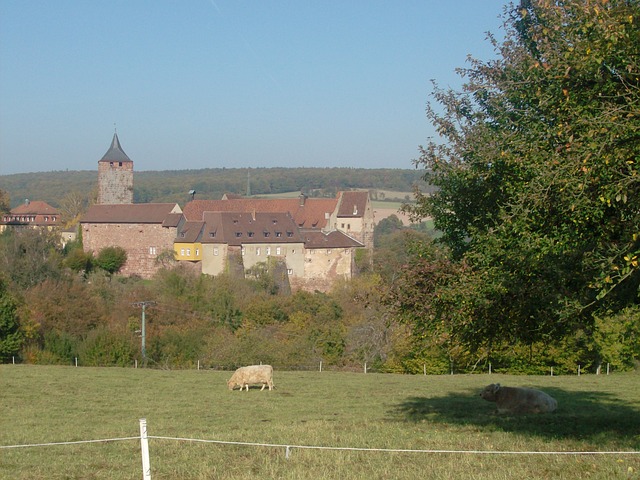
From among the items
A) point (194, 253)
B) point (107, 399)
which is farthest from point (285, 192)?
point (107, 399)

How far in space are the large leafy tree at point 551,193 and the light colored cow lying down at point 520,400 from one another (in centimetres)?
443

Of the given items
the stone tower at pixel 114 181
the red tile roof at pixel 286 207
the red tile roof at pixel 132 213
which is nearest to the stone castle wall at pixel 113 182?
the stone tower at pixel 114 181

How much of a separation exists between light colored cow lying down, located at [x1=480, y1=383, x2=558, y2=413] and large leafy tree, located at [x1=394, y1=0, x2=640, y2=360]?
174 inches

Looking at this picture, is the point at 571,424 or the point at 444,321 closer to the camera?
the point at 444,321

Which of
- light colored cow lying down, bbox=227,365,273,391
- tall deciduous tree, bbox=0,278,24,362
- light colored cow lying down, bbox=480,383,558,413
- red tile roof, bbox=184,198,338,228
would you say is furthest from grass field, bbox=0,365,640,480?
red tile roof, bbox=184,198,338,228

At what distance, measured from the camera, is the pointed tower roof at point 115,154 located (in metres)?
114

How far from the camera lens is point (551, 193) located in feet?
32.3

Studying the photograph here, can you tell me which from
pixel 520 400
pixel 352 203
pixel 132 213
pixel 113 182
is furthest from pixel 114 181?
pixel 520 400

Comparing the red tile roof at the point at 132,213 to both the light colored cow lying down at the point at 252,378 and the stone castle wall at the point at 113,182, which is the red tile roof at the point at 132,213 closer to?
the stone castle wall at the point at 113,182

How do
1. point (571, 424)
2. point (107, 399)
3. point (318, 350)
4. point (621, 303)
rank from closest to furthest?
point (621, 303), point (571, 424), point (107, 399), point (318, 350)

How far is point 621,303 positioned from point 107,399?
14.8 m

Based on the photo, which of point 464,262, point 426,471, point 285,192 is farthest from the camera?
point 285,192

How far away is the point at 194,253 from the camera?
3351 inches

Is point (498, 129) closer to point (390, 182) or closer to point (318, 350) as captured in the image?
point (318, 350)
